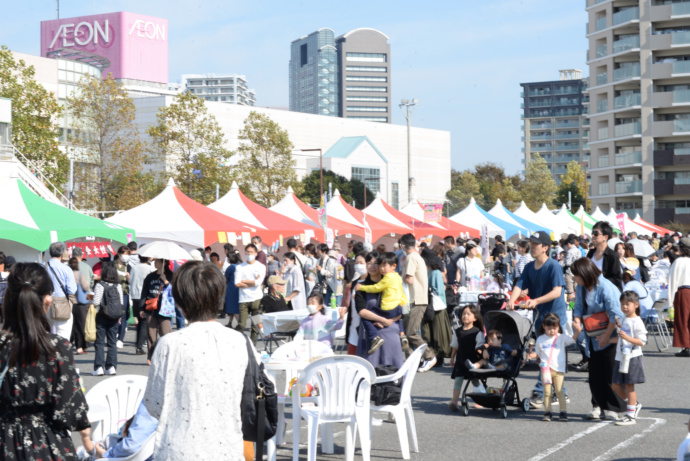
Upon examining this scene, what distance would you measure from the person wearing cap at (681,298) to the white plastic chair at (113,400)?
8907 millimetres

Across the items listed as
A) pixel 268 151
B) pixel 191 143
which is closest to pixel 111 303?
pixel 191 143

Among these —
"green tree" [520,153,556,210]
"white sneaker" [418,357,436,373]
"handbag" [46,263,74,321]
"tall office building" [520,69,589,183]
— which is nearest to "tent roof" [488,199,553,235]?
"white sneaker" [418,357,436,373]

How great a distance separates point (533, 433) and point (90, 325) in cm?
709

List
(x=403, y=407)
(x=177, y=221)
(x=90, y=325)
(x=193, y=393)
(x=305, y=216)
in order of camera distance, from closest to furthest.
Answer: (x=193, y=393) → (x=403, y=407) → (x=90, y=325) → (x=177, y=221) → (x=305, y=216)

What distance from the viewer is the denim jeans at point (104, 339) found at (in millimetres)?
11891

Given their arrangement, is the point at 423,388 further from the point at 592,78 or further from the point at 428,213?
the point at 592,78

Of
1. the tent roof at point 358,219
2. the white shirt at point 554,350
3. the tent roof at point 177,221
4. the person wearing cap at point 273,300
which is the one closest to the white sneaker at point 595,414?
the white shirt at point 554,350

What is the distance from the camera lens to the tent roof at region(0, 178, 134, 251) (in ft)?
51.8

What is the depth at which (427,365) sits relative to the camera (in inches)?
473

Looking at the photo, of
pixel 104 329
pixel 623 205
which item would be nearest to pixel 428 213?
pixel 104 329

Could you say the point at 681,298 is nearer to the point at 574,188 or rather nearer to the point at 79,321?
the point at 79,321

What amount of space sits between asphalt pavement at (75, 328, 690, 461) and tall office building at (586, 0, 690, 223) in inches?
2302

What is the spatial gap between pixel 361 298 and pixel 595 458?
2.64 m

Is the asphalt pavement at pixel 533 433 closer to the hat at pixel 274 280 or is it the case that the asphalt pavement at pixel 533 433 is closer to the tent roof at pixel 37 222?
the hat at pixel 274 280
